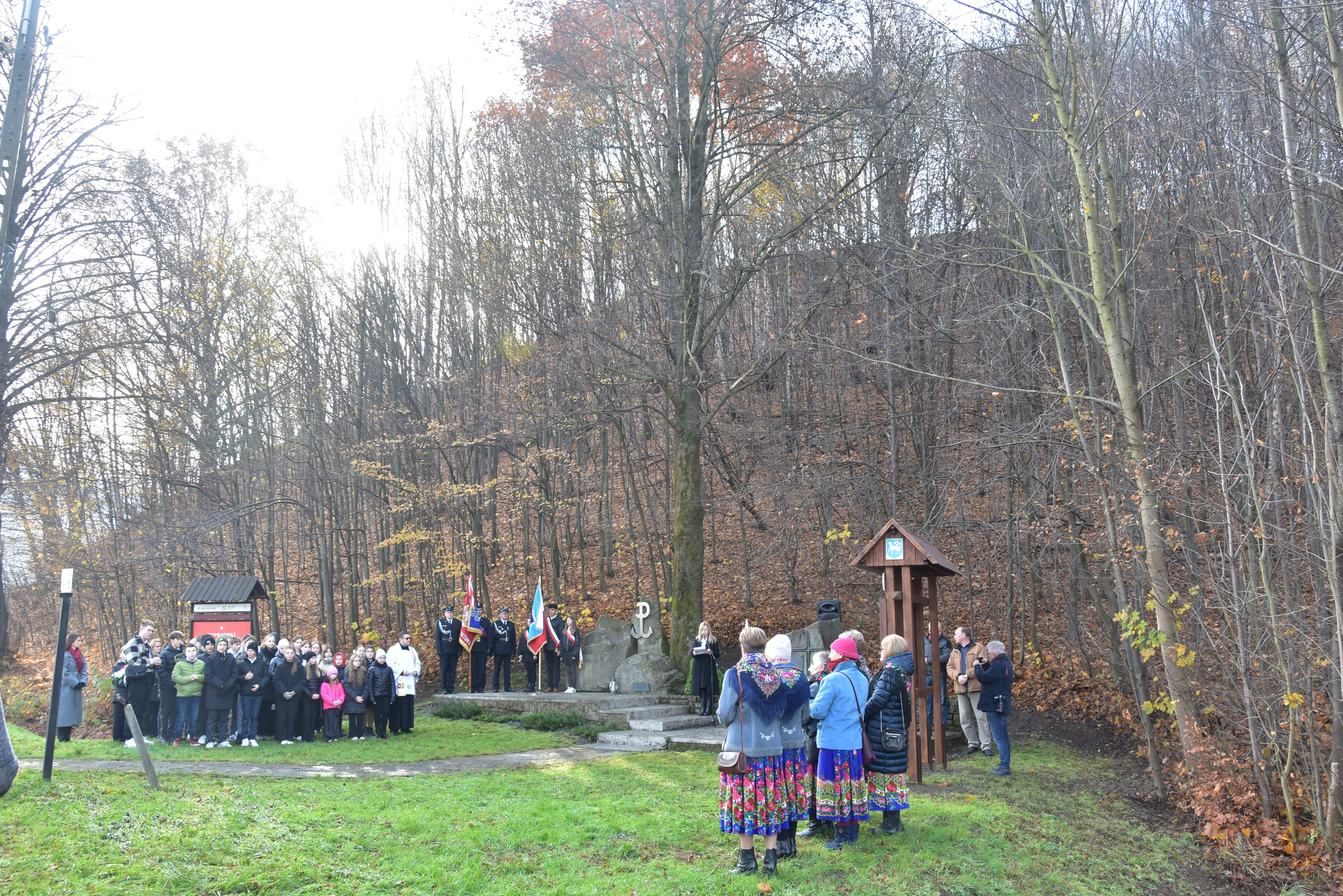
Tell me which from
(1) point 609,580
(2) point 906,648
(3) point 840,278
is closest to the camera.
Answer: (2) point 906,648

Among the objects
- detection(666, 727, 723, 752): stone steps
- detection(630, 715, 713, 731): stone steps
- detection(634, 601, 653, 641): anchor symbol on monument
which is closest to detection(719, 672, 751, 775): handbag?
detection(666, 727, 723, 752): stone steps

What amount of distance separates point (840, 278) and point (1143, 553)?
8.53 meters

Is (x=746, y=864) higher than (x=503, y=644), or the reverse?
(x=503, y=644)

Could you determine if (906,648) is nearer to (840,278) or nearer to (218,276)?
(840,278)

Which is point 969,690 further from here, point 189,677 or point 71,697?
point 71,697

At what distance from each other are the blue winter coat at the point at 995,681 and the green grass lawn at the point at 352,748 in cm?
612

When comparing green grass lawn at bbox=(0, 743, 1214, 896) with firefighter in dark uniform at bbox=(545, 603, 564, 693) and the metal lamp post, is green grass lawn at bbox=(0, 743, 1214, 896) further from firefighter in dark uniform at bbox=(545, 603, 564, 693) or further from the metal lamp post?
firefighter in dark uniform at bbox=(545, 603, 564, 693)

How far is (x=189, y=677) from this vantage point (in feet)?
41.6

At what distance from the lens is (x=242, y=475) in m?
24.5

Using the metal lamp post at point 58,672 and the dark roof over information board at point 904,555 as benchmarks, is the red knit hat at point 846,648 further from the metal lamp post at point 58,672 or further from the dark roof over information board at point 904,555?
the metal lamp post at point 58,672

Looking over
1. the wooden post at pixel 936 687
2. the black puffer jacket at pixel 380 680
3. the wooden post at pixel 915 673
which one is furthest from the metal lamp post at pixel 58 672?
the wooden post at pixel 936 687

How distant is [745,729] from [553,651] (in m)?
12.3

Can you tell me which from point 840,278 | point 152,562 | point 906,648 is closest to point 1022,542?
point 840,278

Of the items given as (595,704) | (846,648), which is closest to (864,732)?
(846,648)
